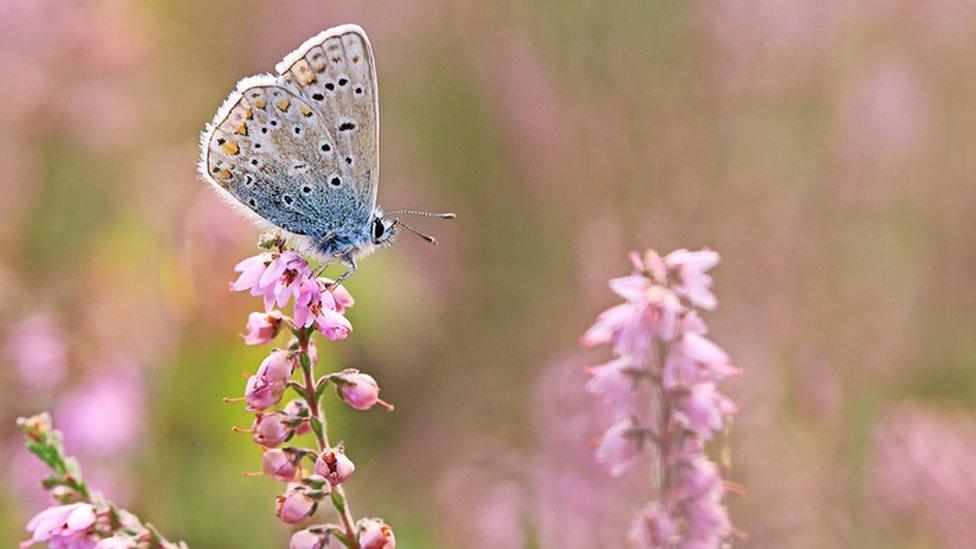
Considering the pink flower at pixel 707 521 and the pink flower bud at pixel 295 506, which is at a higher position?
the pink flower at pixel 707 521

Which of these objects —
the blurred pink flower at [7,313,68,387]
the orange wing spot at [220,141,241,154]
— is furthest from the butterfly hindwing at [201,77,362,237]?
the blurred pink flower at [7,313,68,387]

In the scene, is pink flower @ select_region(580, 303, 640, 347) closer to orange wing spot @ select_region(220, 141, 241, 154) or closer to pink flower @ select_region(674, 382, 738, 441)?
pink flower @ select_region(674, 382, 738, 441)

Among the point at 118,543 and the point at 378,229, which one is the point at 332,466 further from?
the point at 378,229

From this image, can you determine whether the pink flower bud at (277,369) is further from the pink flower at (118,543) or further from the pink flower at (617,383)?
the pink flower at (617,383)

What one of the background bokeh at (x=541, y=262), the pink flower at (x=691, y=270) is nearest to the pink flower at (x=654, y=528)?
the pink flower at (x=691, y=270)

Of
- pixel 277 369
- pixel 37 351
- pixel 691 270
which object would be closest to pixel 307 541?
pixel 277 369

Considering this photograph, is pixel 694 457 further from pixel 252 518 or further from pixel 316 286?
pixel 252 518
